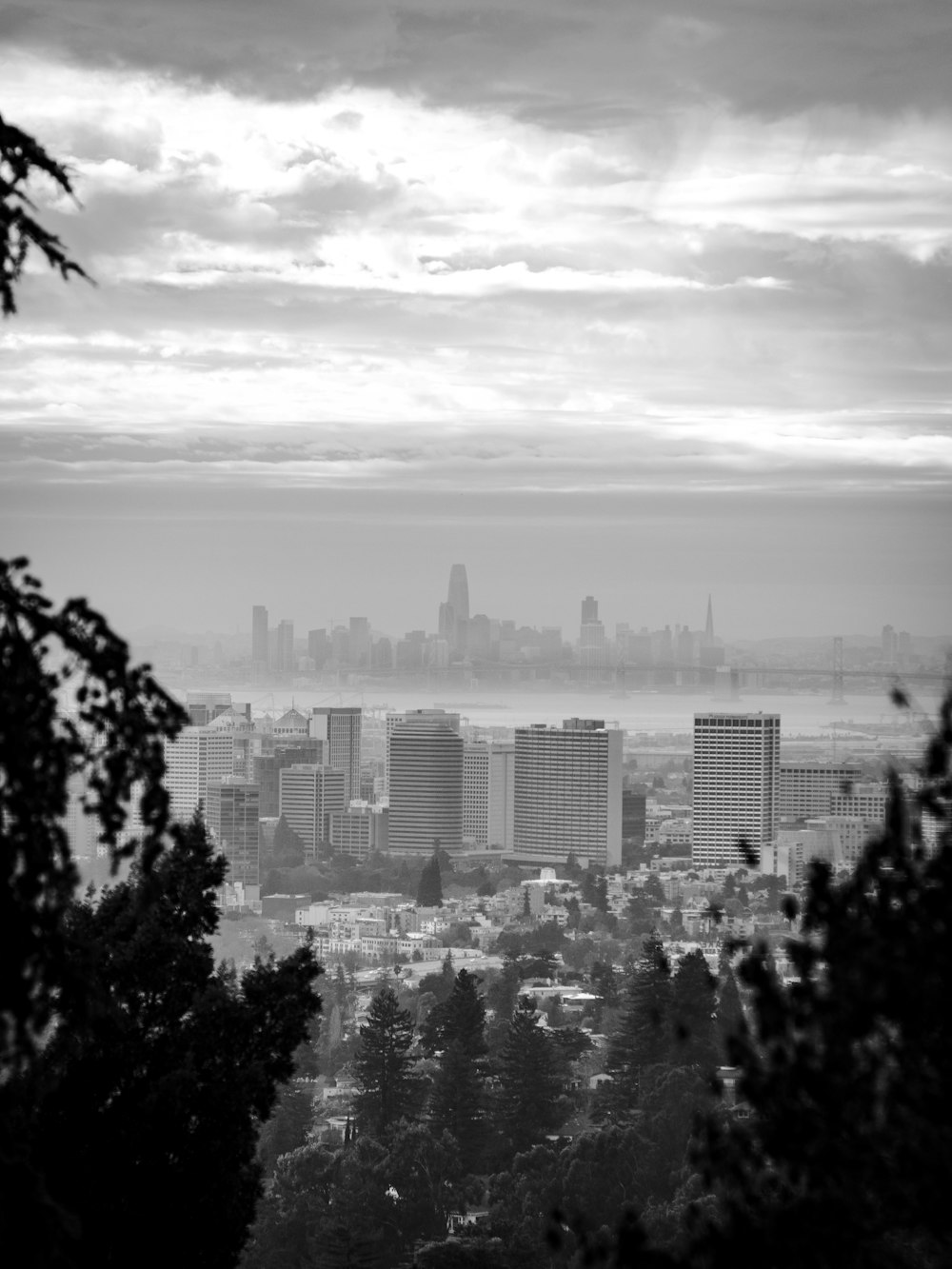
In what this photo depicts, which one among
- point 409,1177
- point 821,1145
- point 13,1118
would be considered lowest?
point 409,1177

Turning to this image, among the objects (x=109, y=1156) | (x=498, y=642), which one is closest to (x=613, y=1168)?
(x=109, y=1156)

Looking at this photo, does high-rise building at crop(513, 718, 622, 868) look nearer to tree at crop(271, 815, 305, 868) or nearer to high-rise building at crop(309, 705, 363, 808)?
high-rise building at crop(309, 705, 363, 808)

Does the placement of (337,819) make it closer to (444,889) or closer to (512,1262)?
(444,889)

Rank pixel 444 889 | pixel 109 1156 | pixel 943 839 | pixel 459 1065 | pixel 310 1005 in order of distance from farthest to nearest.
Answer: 1. pixel 444 889
2. pixel 459 1065
3. pixel 310 1005
4. pixel 109 1156
5. pixel 943 839

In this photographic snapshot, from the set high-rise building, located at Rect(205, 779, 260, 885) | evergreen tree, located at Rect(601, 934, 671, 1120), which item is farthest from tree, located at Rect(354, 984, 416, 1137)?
high-rise building, located at Rect(205, 779, 260, 885)

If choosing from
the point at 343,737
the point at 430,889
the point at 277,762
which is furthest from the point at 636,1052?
the point at 343,737

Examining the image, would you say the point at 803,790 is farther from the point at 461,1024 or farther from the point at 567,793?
the point at 461,1024
